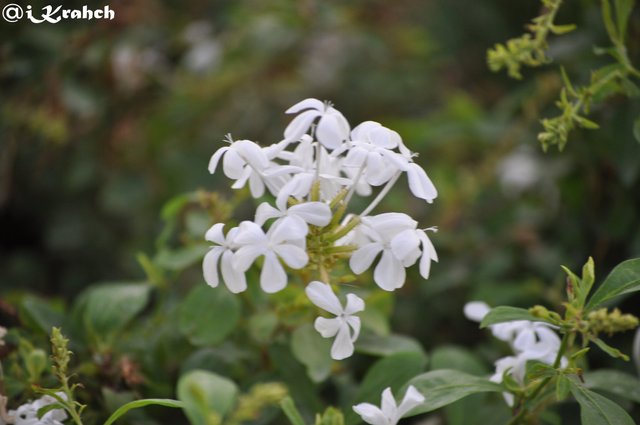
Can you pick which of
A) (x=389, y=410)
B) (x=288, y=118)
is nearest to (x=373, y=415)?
(x=389, y=410)

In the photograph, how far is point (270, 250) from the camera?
0.59 metres

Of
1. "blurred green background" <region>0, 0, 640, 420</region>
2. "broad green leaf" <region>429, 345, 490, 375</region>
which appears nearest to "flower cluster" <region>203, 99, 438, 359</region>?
"broad green leaf" <region>429, 345, 490, 375</region>

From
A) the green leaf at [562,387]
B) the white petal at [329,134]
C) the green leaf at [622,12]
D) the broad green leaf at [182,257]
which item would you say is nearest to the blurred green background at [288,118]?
the green leaf at [622,12]

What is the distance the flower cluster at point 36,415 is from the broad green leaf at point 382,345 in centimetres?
34

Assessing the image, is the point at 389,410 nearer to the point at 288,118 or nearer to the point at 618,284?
the point at 618,284

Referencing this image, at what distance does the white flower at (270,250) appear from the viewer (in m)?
0.58

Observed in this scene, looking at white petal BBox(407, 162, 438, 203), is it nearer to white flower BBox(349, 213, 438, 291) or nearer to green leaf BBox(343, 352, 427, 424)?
white flower BBox(349, 213, 438, 291)

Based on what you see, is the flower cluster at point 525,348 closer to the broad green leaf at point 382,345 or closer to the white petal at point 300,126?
the broad green leaf at point 382,345

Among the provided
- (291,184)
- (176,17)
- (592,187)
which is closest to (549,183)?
(592,187)

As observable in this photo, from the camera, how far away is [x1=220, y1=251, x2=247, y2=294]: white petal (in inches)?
24.2

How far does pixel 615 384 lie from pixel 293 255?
16.6 inches

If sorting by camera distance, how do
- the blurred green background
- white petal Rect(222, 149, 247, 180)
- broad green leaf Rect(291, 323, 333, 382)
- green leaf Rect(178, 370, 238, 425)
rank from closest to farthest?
1. green leaf Rect(178, 370, 238, 425)
2. white petal Rect(222, 149, 247, 180)
3. broad green leaf Rect(291, 323, 333, 382)
4. the blurred green background

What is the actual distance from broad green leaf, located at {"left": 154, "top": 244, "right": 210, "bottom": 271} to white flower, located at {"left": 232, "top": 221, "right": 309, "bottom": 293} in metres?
0.27

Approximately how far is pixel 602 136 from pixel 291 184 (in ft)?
2.01
